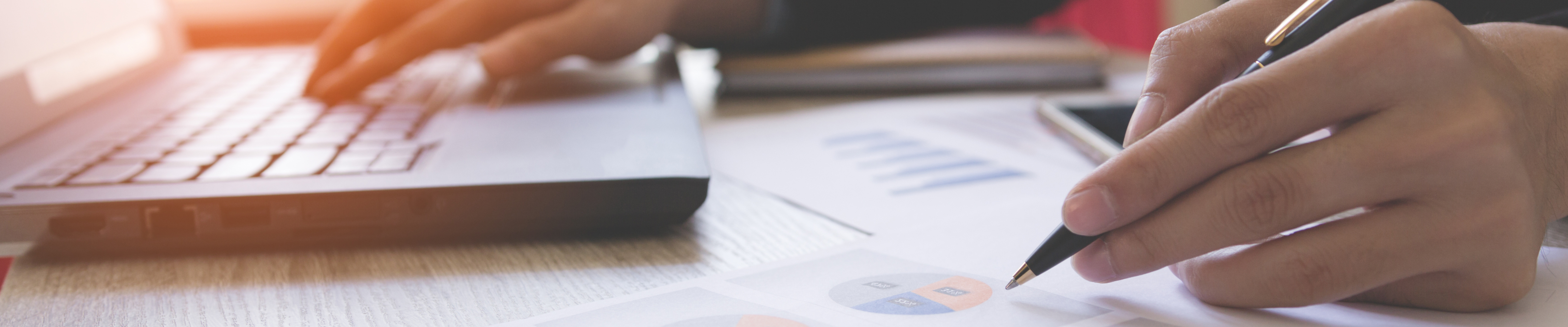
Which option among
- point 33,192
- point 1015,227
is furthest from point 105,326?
point 1015,227

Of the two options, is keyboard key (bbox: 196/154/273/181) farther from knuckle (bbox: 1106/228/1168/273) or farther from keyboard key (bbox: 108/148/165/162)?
knuckle (bbox: 1106/228/1168/273)

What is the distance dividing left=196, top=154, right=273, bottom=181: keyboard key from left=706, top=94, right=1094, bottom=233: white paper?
0.24m

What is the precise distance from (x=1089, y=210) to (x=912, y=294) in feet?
0.23

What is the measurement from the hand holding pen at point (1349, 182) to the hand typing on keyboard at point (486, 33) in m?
0.52

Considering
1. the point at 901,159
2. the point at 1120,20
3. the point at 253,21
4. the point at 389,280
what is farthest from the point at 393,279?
the point at 1120,20

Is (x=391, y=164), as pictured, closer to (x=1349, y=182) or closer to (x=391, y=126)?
(x=391, y=126)

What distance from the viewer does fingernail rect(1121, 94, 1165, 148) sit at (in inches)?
12.4

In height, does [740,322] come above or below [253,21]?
below

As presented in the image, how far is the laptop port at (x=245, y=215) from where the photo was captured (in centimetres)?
37

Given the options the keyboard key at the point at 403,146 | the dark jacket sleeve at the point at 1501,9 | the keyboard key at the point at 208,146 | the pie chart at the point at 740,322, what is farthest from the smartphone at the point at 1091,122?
the keyboard key at the point at 208,146

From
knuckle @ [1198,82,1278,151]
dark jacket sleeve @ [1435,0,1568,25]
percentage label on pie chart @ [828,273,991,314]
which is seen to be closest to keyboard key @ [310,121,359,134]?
percentage label on pie chart @ [828,273,991,314]

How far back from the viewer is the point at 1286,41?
0.30 meters

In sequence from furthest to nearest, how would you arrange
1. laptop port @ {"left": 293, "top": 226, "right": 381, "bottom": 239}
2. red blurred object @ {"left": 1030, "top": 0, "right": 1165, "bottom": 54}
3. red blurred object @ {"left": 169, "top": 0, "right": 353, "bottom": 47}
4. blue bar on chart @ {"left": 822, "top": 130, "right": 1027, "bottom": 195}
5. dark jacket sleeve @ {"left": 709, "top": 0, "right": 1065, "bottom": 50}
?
1. red blurred object @ {"left": 1030, "top": 0, "right": 1165, "bottom": 54}
2. red blurred object @ {"left": 169, "top": 0, "right": 353, "bottom": 47}
3. dark jacket sleeve @ {"left": 709, "top": 0, "right": 1065, "bottom": 50}
4. blue bar on chart @ {"left": 822, "top": 130, "right": 1027, "bottom": 195}
5. laptop port @ {"left": 293, "top": 226, "right": 381, "bottom": 239}

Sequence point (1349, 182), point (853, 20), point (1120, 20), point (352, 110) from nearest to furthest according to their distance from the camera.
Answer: point (1349, 182), point (352, 110), point (853, 20), point (1120, 20)
